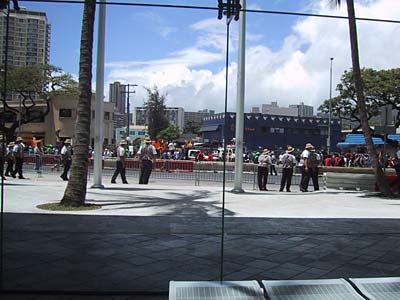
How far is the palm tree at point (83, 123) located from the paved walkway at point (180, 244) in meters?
0.71

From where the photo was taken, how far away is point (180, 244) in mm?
6652

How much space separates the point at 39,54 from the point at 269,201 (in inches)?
280

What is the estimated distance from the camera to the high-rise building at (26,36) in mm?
6093

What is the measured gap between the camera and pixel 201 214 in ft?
31.1

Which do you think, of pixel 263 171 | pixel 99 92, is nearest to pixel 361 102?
pixel 263 171

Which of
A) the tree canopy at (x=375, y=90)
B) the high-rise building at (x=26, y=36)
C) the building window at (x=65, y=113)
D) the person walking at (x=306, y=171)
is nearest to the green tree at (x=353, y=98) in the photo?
the tree canopy at (x=375, y=90)

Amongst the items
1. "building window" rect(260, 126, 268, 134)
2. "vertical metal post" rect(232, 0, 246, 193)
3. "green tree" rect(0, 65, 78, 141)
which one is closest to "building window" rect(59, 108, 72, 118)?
"green tree" rect(0, 65, 78, 141)

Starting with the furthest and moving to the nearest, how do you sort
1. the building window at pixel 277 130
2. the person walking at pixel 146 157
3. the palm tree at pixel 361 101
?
1. the building window at pixel 277 130
2. the person walking at pixel 146 157
3. the palm tree at pixel 361 101

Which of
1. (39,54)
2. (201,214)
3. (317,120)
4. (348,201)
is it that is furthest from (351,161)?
(317,120)

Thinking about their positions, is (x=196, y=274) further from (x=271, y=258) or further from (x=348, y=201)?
(x=348, y=201)

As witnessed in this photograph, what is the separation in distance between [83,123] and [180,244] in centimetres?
437

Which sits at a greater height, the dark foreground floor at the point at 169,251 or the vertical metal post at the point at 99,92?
the vertical metal post at the point at 99,92

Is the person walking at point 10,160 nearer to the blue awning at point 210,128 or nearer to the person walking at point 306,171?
the person walking at point 306,171

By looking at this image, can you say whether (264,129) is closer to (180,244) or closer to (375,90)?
(375,90)
